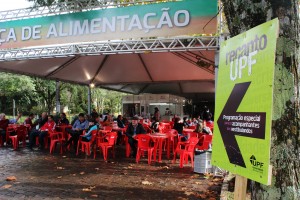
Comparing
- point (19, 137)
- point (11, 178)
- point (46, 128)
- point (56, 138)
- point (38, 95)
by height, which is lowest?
point (11, 178)

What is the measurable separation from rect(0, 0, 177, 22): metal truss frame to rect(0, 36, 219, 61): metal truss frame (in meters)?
1.01

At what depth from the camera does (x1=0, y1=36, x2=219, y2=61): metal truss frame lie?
25.0ft

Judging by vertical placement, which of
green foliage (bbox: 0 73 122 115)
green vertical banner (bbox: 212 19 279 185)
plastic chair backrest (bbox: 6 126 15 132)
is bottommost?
plastic chair backrest (bbox: 6 126 15 132)

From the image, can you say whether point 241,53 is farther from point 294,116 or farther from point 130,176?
point 130,176

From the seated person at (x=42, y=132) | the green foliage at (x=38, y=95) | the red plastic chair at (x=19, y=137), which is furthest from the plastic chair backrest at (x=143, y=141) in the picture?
the green foliage at (x=38, y=95)

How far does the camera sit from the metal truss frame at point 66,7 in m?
8.23

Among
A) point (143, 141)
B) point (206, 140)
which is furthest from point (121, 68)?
point (206, 140)

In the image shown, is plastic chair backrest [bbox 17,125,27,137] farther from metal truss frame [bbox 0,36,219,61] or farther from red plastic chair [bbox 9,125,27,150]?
metal truss frame [bbox 0,36,219,61]

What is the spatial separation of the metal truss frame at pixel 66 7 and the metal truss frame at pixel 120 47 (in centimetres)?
101

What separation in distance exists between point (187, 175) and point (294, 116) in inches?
201

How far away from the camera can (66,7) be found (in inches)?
344

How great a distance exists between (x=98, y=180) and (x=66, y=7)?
5215 mm

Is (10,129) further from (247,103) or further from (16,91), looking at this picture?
(16,91)

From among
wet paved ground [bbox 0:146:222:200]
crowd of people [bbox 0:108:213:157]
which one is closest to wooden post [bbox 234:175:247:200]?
wet paved ground [bbox 0:146:222:200]
